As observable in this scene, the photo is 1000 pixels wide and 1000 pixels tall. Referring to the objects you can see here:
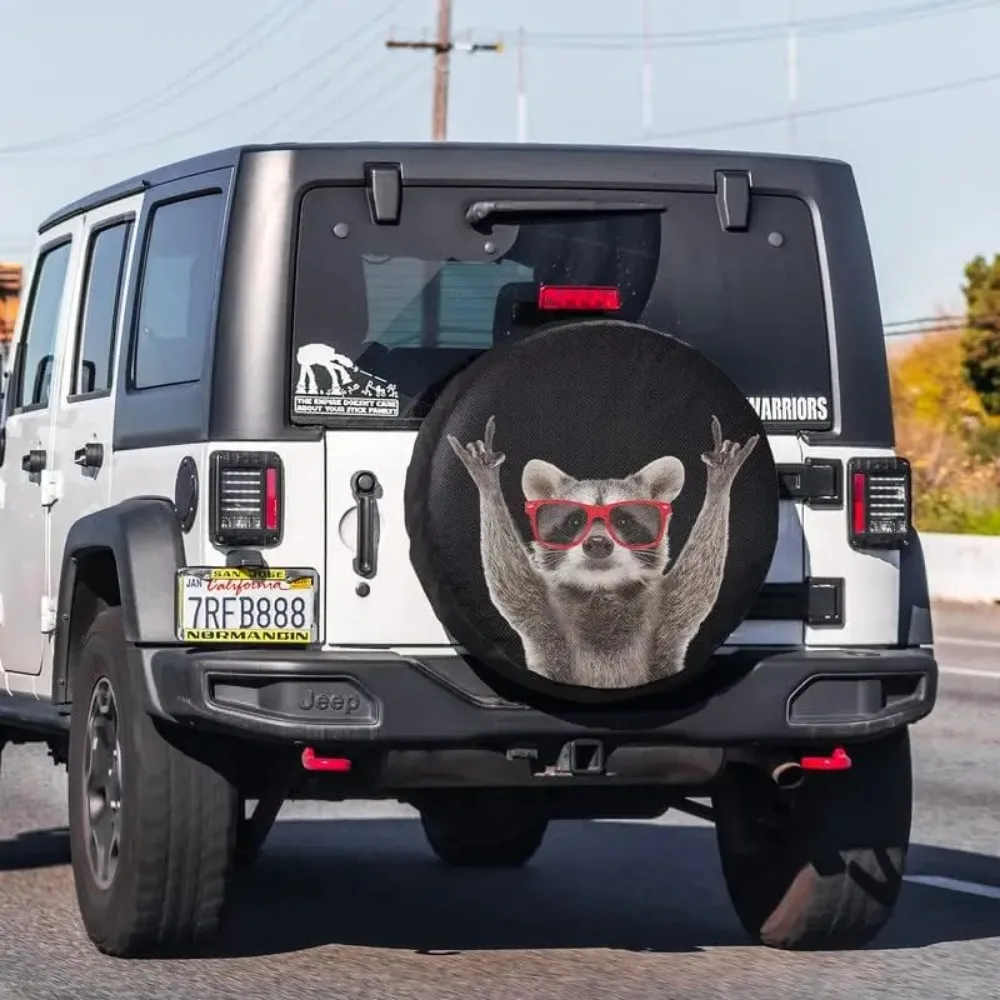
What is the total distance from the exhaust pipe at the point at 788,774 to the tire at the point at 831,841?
0.28 metres

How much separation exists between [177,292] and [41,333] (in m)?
1.60

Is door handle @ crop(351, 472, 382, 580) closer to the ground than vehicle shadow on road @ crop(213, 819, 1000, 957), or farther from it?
farther from it

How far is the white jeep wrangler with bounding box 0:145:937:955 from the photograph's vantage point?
648cm

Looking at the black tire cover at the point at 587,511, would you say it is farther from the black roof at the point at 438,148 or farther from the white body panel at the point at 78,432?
the white body panel at the point at 78,432

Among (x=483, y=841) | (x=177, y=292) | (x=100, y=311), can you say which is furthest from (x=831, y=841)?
(x=100, y=311)

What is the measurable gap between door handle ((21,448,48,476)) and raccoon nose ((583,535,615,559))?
2473 mm

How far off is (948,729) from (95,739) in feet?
27.5

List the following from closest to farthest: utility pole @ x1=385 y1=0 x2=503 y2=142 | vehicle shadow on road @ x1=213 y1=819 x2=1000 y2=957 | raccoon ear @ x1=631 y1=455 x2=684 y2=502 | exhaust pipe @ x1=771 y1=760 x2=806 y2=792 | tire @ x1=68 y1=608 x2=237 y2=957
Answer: raccoon ear @ x1=631 y1=455 x2=684 y2=502 → tire @ x1=68 y1=608 x2=237 y2=957 → exhaust pipe @ x1=771 y1=760 x2=806 y2=792 → vehicle shadow on road @ x1=213 y1=819 x2=1000 y2=957 → utility pole @ x1=385 y1=0 x2=503 y2=142

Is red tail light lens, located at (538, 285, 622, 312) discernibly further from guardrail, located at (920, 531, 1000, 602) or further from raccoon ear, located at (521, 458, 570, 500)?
guardrail, located at (920, 531, 1000, 602)

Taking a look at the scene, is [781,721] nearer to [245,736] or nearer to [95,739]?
[245,736]

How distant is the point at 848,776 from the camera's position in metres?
7.27

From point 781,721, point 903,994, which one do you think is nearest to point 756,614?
point 781,721

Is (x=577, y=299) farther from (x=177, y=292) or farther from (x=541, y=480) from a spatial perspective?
(x=177, y=292)

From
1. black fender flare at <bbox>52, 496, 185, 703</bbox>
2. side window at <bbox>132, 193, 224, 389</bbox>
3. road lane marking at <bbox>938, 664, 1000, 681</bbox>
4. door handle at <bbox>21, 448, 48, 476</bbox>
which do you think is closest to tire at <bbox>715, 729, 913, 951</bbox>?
black fender flare at <bbox>52, 496, 185, 703</bbox>
